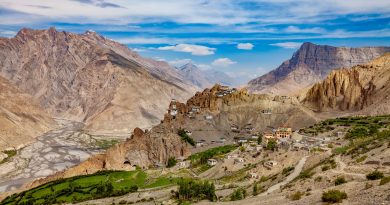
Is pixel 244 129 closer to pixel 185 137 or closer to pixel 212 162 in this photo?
pixel 185 137

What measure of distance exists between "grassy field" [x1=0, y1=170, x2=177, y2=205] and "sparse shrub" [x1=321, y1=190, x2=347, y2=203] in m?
75.1

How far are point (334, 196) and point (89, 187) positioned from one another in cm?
9416

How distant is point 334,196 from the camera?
2980 centimetres

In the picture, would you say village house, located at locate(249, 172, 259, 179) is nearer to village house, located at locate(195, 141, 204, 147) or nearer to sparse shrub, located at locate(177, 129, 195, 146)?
sparse shrub, located at locate(177, 129, 195, 146)

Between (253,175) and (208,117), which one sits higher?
(253,175)

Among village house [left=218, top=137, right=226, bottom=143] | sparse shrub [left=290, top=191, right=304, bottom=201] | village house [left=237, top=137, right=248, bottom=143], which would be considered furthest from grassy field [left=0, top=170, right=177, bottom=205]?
sparse shrub [left=290, top=191, right=304, bottom=201]

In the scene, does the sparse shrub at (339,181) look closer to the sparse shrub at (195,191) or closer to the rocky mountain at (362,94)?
the sparse shrub at (195,191)

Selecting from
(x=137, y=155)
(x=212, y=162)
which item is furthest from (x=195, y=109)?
(x=212, y=162)

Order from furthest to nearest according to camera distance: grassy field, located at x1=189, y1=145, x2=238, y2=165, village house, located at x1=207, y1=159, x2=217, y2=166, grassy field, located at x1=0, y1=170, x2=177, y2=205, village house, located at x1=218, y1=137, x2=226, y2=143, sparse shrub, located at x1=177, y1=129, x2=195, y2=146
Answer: village house, located at x1=218, y1=137, x2=226, y2=143
sparse shrub, located at x1=177, y1=129, x2=195, y2=146
grassy field, located at x1=189, y1=145, x2=238, y2=165
village house, located at x1=207, y1=159, x2=217, y2=166
grassy field, located at x1=0, y1=170, x2=177, y2=205

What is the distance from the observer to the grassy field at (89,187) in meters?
106

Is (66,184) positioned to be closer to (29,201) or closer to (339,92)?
(29,201)

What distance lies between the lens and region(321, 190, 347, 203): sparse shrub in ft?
97.2

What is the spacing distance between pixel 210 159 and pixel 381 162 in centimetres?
7909

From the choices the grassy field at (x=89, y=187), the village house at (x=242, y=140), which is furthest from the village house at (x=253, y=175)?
the village house at (x=242, y=140)
